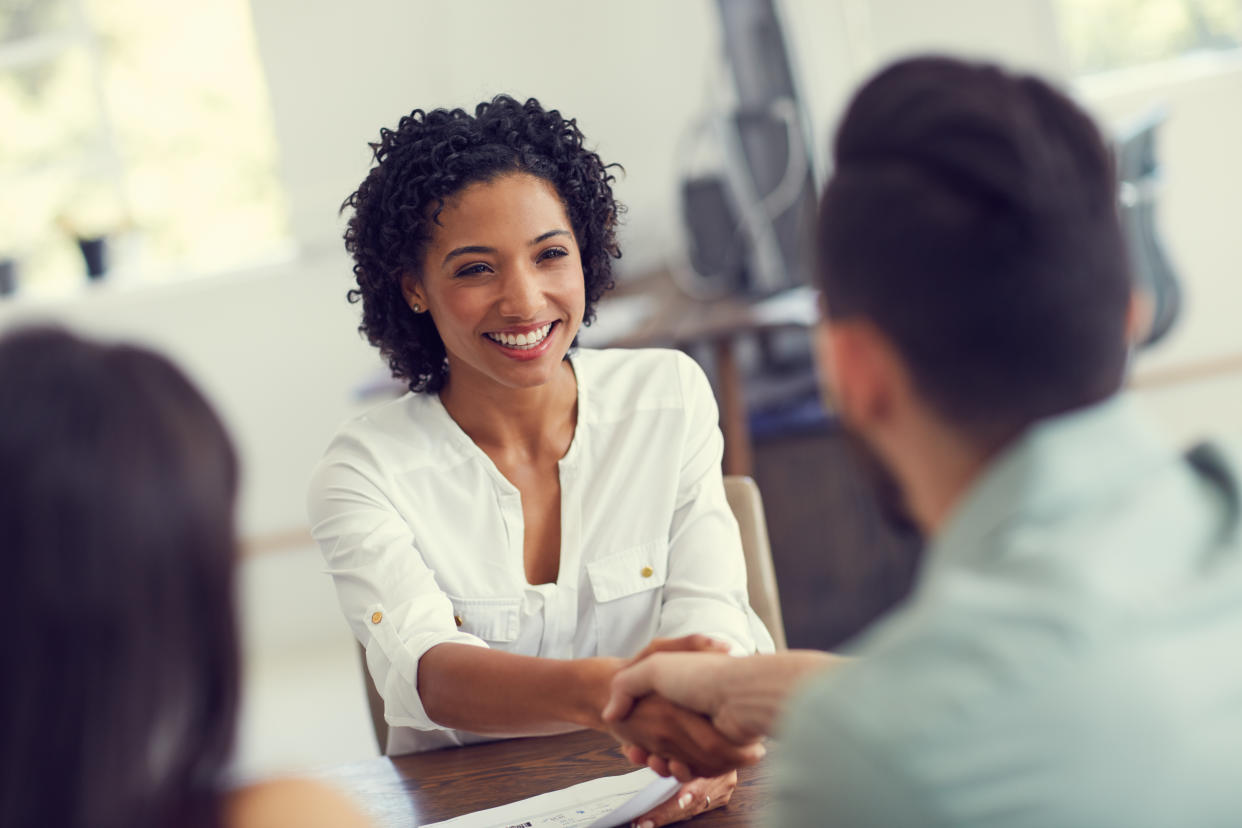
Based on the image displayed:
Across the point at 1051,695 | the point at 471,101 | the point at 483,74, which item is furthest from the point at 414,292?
the point at 483,74

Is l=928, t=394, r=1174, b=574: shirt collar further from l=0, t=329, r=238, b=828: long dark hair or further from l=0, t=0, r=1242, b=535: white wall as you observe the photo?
l=0, t=0, r=1242, b=535: white wall

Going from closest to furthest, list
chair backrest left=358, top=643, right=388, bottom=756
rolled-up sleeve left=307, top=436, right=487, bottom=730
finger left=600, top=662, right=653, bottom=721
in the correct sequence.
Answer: finger left=600, top=662, right=653, bottom=721, rolled-up sleeve left=307, top=436, right=487, bottom=730, chair backrest left=358, top=643, right=388, bottom=756

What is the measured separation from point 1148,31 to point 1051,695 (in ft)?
15.1

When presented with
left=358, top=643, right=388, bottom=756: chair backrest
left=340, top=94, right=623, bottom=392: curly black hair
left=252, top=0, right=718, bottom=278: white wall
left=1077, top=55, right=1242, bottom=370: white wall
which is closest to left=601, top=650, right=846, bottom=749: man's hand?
left=358, top=643, right=388, bottom=756: chair backrest

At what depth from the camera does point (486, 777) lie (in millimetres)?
1229

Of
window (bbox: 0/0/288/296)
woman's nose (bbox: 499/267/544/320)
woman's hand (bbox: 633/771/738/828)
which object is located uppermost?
window (bbox: 0/0/288/296)

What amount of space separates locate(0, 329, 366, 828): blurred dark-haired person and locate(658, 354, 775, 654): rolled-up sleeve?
779 mm

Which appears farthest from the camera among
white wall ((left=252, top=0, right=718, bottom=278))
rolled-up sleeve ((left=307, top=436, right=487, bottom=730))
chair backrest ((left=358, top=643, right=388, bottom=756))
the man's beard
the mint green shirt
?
white wall ((left=252, top=0, right=718, bottom=278))

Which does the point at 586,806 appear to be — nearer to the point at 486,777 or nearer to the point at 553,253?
the point at 486,777

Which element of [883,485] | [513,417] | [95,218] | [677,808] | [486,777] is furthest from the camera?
[95,218]

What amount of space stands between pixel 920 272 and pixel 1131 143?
3.03 meters

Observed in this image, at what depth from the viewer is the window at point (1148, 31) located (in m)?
4.55

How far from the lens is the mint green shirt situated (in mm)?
595

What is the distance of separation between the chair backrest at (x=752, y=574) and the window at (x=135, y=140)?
3.36m
